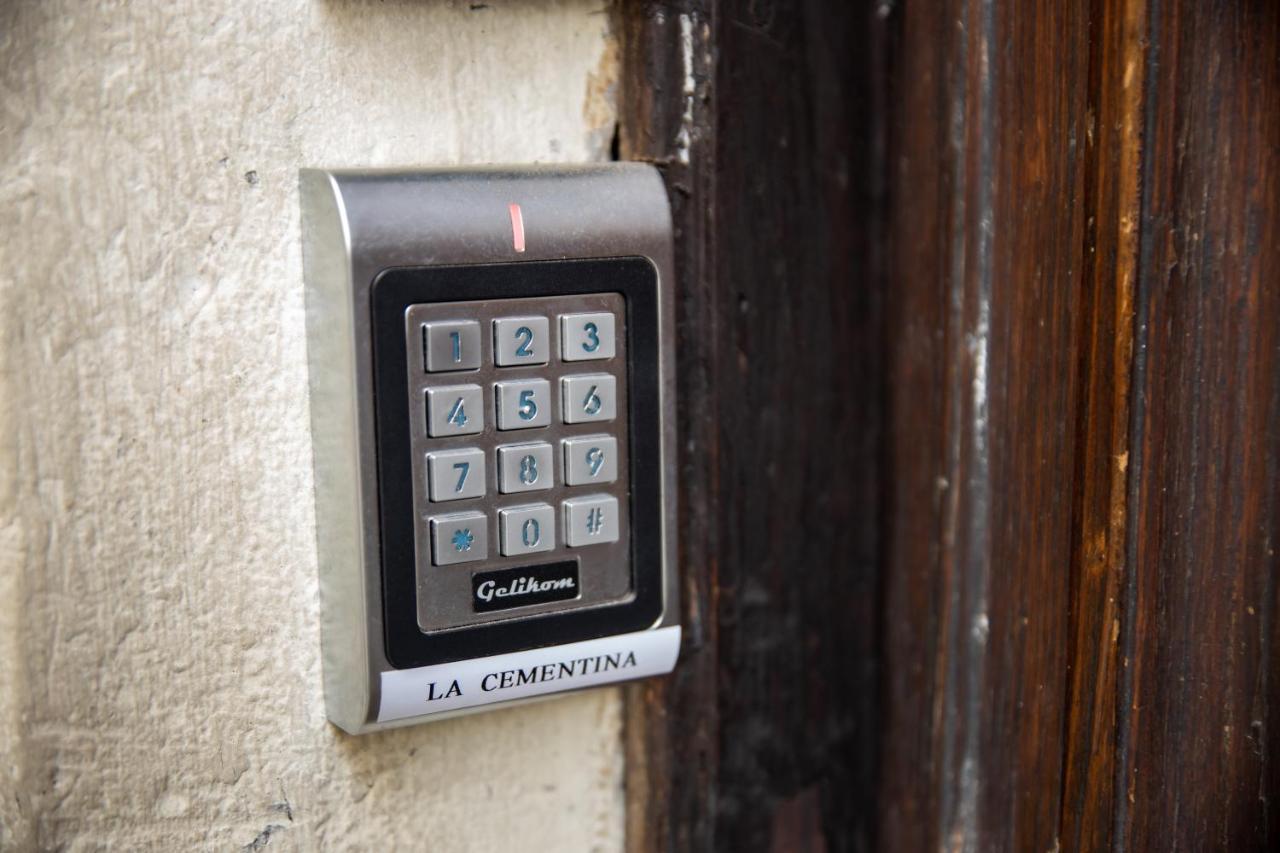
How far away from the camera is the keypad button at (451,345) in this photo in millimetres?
428

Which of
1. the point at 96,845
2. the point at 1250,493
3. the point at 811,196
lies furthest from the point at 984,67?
the point at 96,845

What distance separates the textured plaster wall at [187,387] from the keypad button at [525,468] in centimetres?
9

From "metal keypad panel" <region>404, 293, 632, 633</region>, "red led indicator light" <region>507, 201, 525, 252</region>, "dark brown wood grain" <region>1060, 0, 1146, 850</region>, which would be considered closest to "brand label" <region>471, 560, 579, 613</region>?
"metal keypad panel" <region>404, 293, 632, 633</region>

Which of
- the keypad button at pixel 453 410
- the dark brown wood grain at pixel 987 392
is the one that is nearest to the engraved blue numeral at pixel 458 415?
the keypad button at pixel 453 410

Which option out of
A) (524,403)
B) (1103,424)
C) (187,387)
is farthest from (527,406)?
(1103,424)

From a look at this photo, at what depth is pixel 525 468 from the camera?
0.45m

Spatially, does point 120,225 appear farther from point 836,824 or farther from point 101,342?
point 836,824

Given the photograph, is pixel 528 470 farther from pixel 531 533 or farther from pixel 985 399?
pixel 985 399

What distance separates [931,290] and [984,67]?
0.11 metres

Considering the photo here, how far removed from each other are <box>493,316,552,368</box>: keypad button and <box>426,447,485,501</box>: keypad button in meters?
0.04

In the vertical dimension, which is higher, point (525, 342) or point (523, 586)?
point (525, 342)

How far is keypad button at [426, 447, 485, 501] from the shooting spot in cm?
43

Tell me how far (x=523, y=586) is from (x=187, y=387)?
0.16 metres

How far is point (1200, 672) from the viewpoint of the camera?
0.53 m
